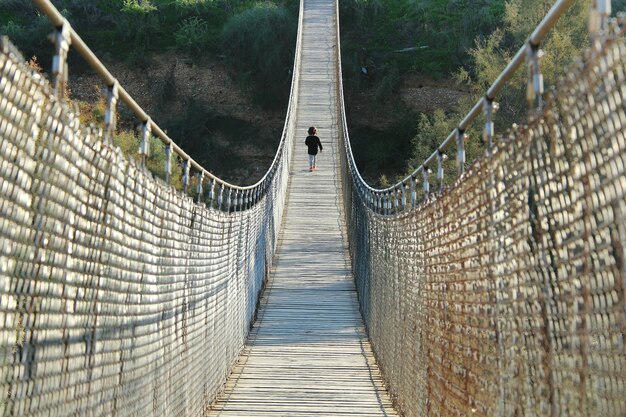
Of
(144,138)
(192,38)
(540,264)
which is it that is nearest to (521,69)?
(192,38)

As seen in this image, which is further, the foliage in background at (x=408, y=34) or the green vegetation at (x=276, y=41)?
the foliage in background at (x=408, y=34)

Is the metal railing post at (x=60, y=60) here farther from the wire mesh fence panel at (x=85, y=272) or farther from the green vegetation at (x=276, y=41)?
the green vegetation at (x=276, y=41)

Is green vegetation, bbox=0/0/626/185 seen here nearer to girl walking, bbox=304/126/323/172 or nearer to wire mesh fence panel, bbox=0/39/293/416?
girl walking, bbox=304/126/323/172

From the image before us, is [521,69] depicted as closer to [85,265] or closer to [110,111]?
[110,111]

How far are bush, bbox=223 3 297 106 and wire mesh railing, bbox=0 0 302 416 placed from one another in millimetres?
18025

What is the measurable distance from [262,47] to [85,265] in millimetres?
20244

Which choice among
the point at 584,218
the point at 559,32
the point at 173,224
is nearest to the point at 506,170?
the point at 584,218

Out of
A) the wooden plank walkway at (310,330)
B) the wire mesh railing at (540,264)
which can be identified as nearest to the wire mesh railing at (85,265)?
the wire mesh railing at (540,264)

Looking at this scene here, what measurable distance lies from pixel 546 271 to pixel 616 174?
41cm

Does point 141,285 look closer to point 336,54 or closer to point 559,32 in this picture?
point 559,32

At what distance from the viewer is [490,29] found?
72.5 ft

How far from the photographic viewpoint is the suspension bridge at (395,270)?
165 centimetres

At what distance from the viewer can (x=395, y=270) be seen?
489 cm

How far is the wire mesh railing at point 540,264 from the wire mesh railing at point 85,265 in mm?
857
